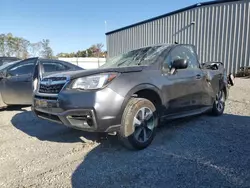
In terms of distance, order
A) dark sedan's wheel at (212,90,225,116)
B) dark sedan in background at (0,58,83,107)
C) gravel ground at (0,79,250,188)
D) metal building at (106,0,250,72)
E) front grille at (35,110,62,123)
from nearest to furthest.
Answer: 1. gravel ground at (0,79,250,188)
2. front grille at (35,110,62,123)
3. dark sedan's wheel at (212,90,225,116)
4. dark sedan in background at (0,58,83,107)
5. metal building at (106,0,250,72)

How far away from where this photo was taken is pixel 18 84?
19.7 ft

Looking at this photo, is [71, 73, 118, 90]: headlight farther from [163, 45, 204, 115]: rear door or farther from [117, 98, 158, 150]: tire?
[163, 45, 204, 115]: rear door

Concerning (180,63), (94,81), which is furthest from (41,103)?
(180,63)

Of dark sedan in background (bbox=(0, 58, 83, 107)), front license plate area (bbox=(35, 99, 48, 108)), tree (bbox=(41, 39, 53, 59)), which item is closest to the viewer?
front license plate area (bbox=(35, 99, 48, 108))

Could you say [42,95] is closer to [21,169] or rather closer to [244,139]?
[21,169]

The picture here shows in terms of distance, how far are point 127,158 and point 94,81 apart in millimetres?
1134

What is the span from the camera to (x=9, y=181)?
2.69 meters

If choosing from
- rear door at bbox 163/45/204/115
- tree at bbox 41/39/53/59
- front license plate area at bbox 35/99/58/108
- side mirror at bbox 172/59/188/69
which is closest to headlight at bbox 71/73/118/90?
front license plate area at bbox 35/99/58/108

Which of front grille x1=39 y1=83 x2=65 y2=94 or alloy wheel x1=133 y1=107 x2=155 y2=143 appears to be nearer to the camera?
front grille x1=39 y1=83 x2=65 y2=94

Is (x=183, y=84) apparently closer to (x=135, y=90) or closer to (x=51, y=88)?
(x=135, y=90)

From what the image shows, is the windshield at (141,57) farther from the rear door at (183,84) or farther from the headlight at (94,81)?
the headlight at (94,81)

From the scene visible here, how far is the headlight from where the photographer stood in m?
3.08

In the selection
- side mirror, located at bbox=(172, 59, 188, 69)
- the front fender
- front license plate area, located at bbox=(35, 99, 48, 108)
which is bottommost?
front license plate area, located at bbox=(35, 99, 48, 108)

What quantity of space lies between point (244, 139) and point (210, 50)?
33.7 feet
